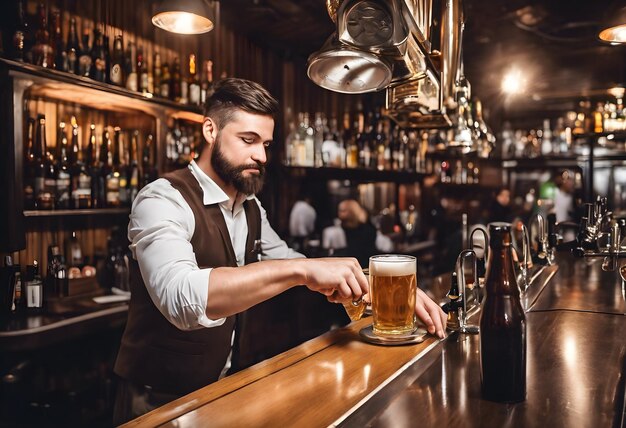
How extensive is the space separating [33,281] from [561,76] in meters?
5.23

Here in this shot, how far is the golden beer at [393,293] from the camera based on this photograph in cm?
112

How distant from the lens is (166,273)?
1.15m

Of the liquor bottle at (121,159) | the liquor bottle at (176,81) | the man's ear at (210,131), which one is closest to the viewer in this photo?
the man's ear at (210,131)

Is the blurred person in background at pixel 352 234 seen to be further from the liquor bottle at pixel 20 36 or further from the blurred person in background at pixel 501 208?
the liquor bottle at pixel 20 36

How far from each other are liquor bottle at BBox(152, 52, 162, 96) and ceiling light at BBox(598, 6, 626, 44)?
7.78 ft

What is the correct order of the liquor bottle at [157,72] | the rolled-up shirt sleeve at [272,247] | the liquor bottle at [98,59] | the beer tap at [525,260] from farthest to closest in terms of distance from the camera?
the liquor bottle at [157,72]
the liquor bottle at [98,59]
the rolled-up shirt sleeve at [272,247]
the beer tap at [525,260]

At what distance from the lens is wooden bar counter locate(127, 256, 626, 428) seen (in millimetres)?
789

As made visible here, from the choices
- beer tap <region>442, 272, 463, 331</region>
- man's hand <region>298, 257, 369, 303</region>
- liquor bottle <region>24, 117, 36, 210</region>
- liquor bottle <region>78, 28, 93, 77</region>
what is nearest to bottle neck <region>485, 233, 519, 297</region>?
man's hand <region>298, 257, 369, 303</region>

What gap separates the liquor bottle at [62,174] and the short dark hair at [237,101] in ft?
4.20

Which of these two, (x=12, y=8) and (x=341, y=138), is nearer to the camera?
(x=12, y=8)

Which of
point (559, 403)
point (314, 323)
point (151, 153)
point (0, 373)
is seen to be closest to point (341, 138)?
point (314, 323)

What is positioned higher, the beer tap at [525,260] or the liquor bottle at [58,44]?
the liquor bottle at [58,44]

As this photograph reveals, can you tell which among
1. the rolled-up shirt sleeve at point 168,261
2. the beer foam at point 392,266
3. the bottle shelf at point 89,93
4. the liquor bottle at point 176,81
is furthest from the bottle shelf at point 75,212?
the beer foam at point 392,266

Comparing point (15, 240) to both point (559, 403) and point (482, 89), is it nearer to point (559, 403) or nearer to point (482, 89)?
point (559, 403)
